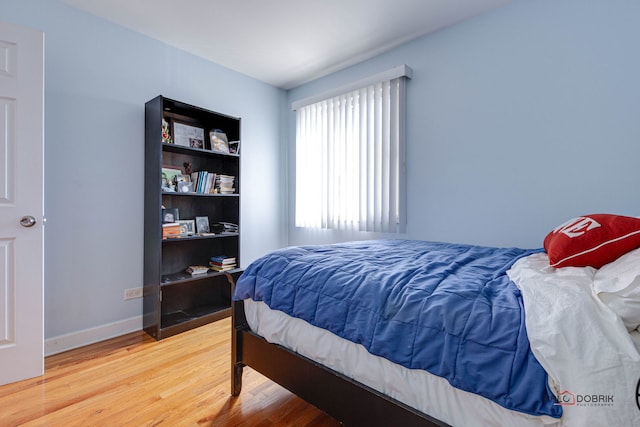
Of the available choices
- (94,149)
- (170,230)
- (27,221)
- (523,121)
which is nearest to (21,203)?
(27,221)

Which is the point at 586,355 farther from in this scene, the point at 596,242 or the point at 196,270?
the point at 196,270

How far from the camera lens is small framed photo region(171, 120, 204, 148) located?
2803mm

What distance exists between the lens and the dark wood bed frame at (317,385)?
41.4 inches

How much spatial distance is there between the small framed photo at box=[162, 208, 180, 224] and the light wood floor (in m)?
1.00

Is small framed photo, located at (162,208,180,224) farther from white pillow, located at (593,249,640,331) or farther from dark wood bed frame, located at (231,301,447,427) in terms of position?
white pillow, located at (593,249,640,331)

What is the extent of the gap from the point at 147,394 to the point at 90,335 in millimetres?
1052

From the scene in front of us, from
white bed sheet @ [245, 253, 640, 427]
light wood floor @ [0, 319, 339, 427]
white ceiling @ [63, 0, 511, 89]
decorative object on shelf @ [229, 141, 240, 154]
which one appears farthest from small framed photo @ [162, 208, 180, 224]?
white bed sheet @ [245, 253, 640, 427]

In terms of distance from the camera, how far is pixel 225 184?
3.04m

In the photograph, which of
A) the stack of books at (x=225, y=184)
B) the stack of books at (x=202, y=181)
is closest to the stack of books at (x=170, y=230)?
the stack of books at (x=202, y=181)

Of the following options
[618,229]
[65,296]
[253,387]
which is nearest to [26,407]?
[65,296]

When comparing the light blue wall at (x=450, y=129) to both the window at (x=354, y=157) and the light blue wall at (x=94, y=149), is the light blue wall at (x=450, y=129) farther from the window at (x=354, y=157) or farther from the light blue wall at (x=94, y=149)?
the window at (x=354, y=157)

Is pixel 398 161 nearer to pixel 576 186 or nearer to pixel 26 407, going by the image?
pixel 576 186

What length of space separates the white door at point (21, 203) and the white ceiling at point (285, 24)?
0.73 m

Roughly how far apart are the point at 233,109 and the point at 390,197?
6.22 feet
